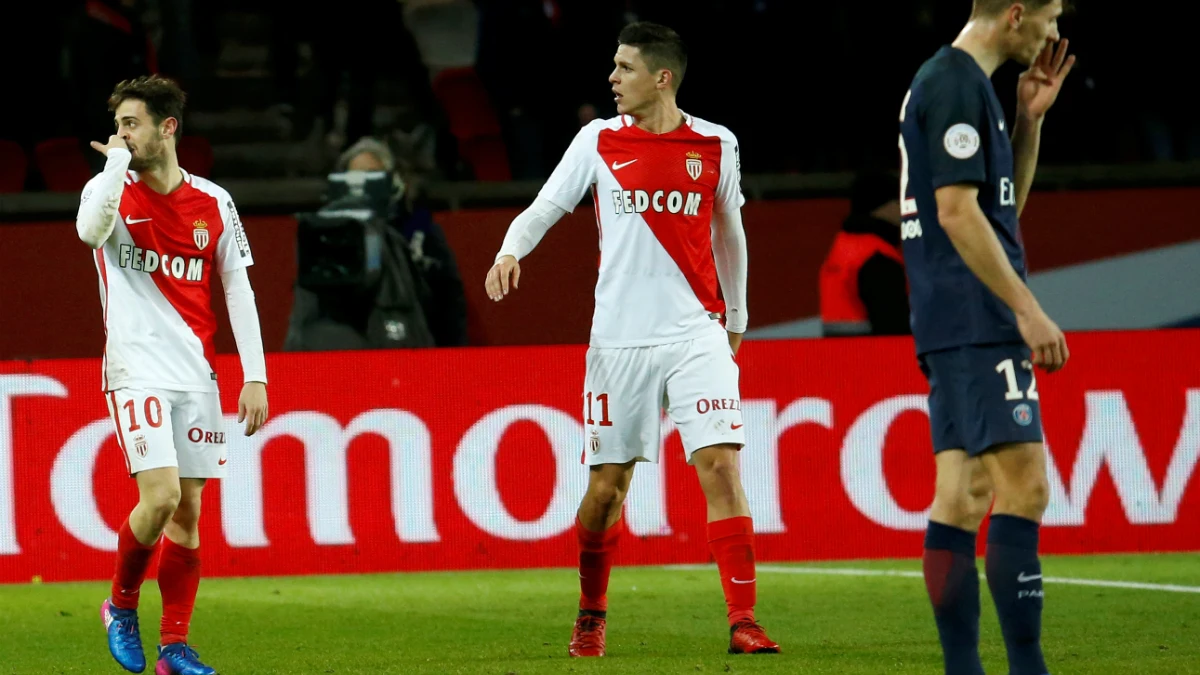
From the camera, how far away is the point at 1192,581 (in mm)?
8547

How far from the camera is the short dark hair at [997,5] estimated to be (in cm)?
472

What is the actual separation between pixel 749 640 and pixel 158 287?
2.29m

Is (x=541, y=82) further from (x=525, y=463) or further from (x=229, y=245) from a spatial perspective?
(x=229, y=245)

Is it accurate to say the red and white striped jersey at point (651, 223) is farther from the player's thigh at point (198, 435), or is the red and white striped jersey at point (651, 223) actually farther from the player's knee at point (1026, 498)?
the player's knee at point (1026, 498)

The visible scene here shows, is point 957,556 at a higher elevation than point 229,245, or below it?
below

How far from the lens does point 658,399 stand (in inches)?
256

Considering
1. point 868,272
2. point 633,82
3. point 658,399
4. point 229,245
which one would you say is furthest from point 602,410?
point 868,272

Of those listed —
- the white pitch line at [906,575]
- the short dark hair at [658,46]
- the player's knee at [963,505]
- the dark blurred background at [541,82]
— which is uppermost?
the dark blurred background at [541,82]

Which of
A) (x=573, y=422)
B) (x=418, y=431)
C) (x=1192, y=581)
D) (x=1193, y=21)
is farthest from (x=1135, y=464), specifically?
(x=1193, y=21)

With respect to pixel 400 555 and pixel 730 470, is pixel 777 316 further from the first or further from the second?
pixel 730 470

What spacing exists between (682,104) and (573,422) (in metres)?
5.12

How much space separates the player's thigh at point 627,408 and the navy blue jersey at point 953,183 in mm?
1779

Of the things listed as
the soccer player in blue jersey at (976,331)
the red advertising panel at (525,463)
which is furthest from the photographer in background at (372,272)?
the soccer player in blue jersey at (976,331)

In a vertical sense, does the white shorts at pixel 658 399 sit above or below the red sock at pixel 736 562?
above
